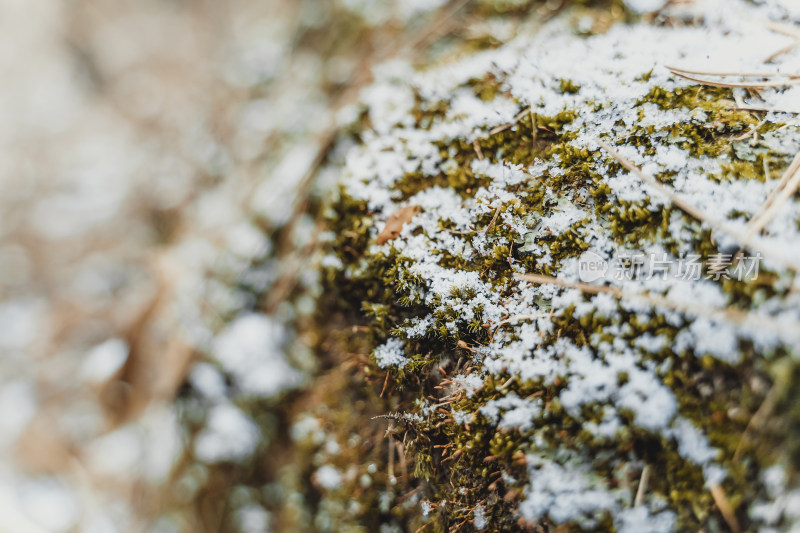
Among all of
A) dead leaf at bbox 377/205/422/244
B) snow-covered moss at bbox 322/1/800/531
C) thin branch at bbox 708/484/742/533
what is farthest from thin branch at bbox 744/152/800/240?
dead leaf at bbox 377/205/422/244

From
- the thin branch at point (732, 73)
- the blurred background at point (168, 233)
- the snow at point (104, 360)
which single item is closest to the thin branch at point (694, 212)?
the thin branch at point (732, 73)

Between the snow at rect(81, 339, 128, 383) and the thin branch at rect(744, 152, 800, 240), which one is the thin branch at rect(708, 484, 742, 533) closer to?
the thin branch at rect(744, 152, 800, 240)

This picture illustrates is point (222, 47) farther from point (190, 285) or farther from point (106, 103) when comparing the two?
point (190, 285)

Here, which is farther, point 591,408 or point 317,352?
point 317,352

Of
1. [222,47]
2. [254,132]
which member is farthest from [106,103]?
[254,132]

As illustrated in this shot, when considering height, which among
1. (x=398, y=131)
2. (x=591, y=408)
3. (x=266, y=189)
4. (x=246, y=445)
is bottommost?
(x=246, y=445)

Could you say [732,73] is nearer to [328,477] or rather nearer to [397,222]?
[397,222]

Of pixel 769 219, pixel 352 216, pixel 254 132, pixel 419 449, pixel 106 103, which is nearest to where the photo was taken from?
pixel 769 219

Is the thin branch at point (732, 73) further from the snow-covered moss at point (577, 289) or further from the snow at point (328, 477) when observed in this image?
the snow at point (328, 477)

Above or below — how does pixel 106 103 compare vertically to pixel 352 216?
above
